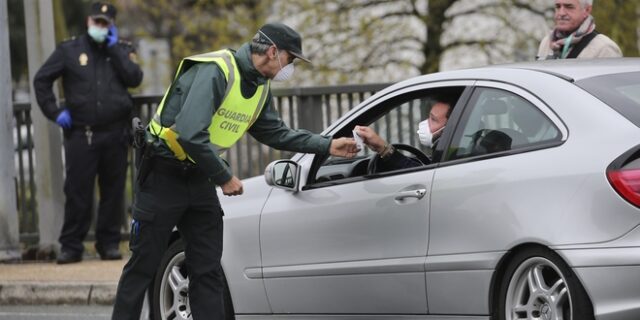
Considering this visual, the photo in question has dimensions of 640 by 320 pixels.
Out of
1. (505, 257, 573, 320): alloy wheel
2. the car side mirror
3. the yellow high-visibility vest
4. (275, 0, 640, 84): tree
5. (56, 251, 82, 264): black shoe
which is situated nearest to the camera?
(505, 257, 573, 320): alloy wheel

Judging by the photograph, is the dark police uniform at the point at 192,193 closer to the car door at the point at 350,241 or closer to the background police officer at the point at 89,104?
the car door at the point at 350,241

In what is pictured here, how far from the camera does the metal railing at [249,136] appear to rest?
1212cm

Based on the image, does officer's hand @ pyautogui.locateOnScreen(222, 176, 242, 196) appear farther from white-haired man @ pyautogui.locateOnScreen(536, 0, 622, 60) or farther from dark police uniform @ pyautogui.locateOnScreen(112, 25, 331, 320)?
white-haired man @ pyautogui.locateOnScreen(536, 0, 622, 60)

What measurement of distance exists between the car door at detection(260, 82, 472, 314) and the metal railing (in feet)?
15.6

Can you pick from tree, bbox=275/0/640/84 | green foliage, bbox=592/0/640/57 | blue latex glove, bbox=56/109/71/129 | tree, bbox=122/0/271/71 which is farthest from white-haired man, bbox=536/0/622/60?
tree, bbox=122/0/271/71

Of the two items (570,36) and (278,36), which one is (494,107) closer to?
(278,36)

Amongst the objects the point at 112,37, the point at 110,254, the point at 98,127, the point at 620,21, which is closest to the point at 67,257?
the point at 110,254

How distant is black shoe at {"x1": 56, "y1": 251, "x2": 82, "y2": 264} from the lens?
11.5 metres

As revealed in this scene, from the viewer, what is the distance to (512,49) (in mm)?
21906

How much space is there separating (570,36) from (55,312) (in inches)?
155

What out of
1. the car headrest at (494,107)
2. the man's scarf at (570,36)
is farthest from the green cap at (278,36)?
the man's scarf at (570,36)

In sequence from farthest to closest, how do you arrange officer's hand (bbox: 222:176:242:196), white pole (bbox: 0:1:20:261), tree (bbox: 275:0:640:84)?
tree (bbox: 275:0:640:84)
white pole (bbox: 0:1:20:261)
officer's hand (bbox: 222:176:242:196)

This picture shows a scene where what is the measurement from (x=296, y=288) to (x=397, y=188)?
2.89 feet

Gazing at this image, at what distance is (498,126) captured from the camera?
6.39 m
